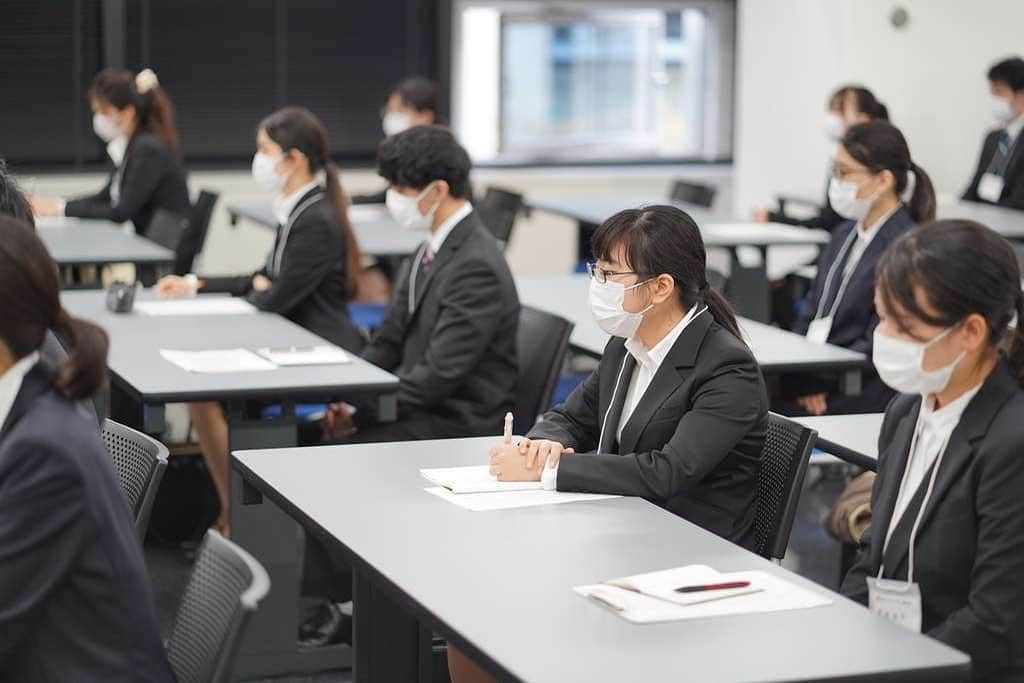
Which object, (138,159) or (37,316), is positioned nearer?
(37,316)

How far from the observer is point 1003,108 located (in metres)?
7.72

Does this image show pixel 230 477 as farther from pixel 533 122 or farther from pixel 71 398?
pixel 533 122

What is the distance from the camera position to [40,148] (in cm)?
896

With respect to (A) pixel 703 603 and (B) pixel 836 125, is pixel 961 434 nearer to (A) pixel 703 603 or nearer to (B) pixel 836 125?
(A) pixel 703 603

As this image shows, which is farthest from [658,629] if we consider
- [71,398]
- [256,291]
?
[256,291]

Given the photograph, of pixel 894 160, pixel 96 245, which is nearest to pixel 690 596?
pixel 894 160

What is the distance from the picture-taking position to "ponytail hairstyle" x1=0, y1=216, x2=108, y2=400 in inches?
81.7

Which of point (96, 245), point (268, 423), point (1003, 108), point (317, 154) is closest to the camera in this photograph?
point (268, 423)

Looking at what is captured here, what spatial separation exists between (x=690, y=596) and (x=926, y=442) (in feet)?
1.71

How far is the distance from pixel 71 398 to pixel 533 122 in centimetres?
824

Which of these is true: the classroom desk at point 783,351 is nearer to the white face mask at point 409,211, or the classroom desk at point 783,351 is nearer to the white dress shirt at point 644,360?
the white face mask at point 409,211

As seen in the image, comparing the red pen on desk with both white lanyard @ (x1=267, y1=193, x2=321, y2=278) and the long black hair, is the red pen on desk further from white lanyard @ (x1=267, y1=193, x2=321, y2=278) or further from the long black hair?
white lanyard @ (x1=267, y1=193, x2=321, y2=278)

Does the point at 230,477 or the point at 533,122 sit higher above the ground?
the point at 533,122

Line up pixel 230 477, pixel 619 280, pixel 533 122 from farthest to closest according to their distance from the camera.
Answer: pixel 533 122 → pixel 230 477 → pixel 619 280
